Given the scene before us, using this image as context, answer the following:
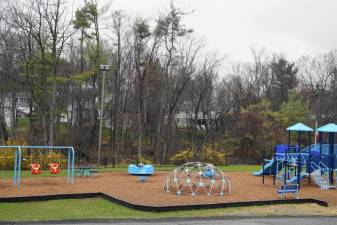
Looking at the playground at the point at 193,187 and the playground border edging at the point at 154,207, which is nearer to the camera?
the playground border edging at the point at 154,207

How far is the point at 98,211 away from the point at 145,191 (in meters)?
4.44

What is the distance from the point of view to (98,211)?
13117 millimetres

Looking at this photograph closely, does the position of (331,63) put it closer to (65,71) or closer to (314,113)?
(314,113)

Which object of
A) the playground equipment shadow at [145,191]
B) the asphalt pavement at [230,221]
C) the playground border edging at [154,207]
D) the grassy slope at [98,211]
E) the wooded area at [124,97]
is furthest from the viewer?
the wooded area at [124,97]

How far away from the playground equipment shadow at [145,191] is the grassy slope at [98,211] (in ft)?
1.82

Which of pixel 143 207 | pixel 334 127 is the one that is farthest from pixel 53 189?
pixel 334 127

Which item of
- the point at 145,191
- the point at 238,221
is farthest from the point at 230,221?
the point at 145,191

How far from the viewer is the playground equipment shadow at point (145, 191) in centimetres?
1511

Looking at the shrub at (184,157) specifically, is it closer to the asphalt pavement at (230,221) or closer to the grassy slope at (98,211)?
the grassy slope at (98,211)

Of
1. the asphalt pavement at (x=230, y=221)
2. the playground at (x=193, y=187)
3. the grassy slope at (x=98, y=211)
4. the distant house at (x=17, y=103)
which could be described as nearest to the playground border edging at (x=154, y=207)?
the playground at (x=193, y=187)

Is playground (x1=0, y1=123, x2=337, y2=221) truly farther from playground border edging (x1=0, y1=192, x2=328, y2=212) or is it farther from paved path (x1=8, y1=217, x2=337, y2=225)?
paved path (x1=8, y1=217, x2=337, y2=225)

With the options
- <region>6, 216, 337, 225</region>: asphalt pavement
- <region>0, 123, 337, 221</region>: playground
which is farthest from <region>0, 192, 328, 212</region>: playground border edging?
<region>6, 216, 337, 225</region>: asphalt pavement

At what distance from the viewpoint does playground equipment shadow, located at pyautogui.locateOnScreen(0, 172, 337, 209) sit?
1511 centimetres

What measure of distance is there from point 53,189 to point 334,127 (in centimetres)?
1225
